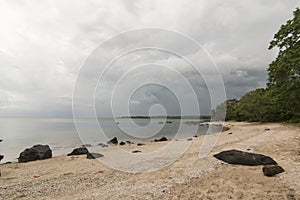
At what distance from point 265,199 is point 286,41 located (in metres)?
18.8

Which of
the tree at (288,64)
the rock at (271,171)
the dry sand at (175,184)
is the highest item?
the tree at (288,64)

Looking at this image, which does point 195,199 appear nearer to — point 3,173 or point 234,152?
point 234,152

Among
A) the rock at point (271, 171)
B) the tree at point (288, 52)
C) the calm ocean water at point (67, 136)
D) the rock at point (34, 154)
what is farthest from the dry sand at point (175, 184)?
the calm ocean water at point (67, 136)

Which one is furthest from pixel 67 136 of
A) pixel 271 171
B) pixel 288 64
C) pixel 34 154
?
pixel 271 171

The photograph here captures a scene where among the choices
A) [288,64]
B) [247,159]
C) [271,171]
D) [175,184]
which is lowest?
[175,184]

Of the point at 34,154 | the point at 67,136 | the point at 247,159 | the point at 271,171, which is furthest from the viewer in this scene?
the point at 67,136

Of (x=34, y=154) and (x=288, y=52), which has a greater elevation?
(x=288, y=52)

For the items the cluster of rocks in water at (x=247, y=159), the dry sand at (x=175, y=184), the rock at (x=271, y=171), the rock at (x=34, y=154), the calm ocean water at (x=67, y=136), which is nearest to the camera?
the dry sand at (x=175, y=184)

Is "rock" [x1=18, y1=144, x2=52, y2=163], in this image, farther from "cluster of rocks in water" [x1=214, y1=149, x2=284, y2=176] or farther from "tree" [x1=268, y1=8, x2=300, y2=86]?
"tree" [x1=268, y1=8, x2=300, y2=86]

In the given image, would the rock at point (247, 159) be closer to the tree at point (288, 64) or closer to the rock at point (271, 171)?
the rock at point (271, 171)

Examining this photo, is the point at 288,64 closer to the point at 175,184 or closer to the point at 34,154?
the point at 175,184

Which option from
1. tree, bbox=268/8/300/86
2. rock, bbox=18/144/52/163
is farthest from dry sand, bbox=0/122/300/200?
tree, bbox=268/8/300/86

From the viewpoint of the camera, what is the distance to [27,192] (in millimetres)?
8031

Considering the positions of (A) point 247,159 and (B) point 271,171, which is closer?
(B) point 271,171
